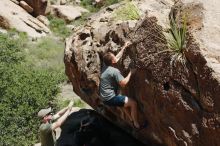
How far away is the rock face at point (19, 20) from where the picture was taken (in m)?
29.9

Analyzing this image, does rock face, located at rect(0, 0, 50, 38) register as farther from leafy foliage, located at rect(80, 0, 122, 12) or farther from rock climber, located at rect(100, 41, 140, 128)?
rock climber, located at rect(100, 41, 140, 128)

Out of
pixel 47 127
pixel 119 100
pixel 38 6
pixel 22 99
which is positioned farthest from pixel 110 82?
pixel 38 6

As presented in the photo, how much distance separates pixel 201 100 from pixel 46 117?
3.98m

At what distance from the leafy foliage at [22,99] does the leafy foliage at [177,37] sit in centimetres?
887

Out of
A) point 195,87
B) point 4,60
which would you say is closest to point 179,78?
point 195,87

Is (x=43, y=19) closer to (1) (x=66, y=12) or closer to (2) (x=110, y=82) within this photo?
(1) (x=66, y=12)

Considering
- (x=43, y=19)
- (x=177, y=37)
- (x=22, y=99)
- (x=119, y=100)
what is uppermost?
(x=177, y=37)

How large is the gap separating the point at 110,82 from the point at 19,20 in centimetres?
2337

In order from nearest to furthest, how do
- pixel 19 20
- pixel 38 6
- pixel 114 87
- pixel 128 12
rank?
pixel 114 87
pixel 128 12
pixel 19 20
pixel 38 6

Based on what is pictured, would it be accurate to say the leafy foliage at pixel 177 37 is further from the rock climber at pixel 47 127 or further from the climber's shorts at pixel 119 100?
the rock climber at pixel 47 127

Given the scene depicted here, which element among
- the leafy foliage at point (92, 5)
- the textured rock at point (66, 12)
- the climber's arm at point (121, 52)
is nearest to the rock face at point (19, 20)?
the textured rock at point (66, 12)

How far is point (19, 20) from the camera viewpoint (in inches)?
1220

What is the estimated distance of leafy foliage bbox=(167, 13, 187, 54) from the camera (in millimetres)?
7223

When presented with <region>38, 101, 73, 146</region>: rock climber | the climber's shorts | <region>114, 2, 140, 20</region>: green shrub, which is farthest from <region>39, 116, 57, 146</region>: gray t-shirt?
<region>114, 2, 140, 20</region>: green shrub
